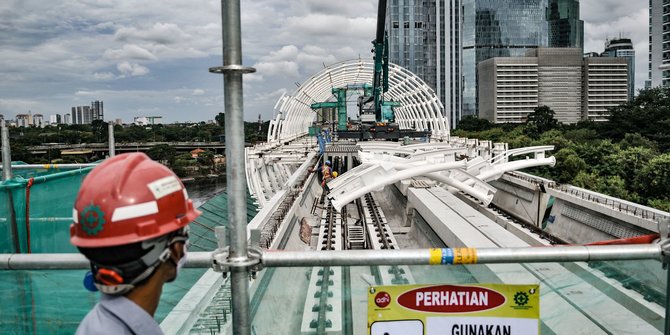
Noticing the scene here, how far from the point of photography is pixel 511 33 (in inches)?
5187

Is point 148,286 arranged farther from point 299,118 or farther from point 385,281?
point 299,118

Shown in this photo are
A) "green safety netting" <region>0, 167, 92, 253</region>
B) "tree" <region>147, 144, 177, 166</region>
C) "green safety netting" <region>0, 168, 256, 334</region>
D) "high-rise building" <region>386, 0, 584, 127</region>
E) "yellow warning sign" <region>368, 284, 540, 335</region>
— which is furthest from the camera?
"high-rise building" <region>386, 0, 584, 127</region>

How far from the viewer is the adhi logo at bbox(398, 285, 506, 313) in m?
2.32

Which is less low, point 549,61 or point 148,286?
point 549,61

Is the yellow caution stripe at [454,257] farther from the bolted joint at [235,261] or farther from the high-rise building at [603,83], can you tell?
the high-rise building at [603,83]

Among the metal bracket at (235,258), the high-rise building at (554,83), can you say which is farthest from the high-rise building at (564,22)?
the metal bracket at (235,258)

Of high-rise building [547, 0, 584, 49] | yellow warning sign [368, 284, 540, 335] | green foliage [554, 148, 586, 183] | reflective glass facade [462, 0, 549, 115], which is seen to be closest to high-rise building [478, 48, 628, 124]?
reflective glass facade [462, 0, 549, 115]

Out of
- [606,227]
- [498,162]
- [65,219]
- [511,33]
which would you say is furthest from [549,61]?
[65,219]

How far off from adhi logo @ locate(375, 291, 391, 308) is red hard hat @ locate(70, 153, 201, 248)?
116cm

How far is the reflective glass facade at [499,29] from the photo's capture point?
431 feet

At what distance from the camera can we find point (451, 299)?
91.7 inches

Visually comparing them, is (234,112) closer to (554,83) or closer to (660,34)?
(660,34)

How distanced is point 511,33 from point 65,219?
139446 mm

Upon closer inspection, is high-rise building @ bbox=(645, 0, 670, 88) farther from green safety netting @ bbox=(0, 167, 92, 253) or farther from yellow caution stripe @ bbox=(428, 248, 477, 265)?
yellow caution stripe @ bbox=(428, 248, 477, 265)
